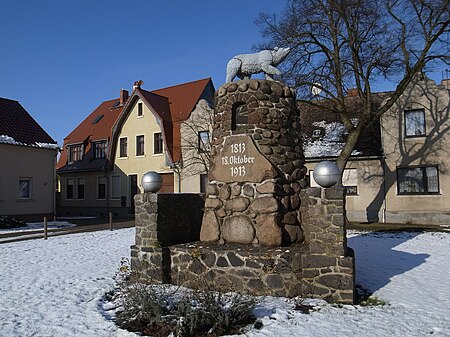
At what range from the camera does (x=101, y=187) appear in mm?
30594

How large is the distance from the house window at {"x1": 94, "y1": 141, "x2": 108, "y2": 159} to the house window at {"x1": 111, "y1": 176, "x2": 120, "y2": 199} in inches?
85.9

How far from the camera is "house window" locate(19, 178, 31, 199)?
75.0ft

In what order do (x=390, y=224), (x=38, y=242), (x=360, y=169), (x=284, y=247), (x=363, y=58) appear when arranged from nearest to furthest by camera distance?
(x=284, y=247), (x=38, y=242), (x=363, y=58), (x=390, y=224), (x=360, y=169)

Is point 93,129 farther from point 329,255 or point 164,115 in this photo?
point 329,255

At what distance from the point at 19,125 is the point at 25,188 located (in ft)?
12.2

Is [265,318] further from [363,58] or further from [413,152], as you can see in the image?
[413,152]

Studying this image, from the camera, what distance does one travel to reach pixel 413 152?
2058cm

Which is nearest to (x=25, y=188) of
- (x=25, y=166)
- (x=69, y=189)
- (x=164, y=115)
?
(x=25, y=166)

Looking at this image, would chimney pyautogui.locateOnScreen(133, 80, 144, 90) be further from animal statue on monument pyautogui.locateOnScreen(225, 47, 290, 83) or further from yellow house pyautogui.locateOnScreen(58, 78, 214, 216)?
animal statue on monument pyautogui.locateOnScreen(225, 47, 290, 83)

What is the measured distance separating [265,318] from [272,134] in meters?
3.77

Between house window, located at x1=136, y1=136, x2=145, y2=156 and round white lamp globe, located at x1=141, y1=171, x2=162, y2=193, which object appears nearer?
round white lamp globe, located at x1=141, y1=171, x2=162, y2=193

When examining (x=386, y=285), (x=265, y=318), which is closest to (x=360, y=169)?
(x=386, y=285)

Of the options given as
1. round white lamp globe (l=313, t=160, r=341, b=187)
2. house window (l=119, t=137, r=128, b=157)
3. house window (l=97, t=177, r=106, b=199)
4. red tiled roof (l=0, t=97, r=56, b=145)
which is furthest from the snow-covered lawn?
house window (l=97, t=177, r=106, b=199)

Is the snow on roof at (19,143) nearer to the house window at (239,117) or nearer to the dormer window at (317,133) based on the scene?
the dormer window at (317,133)
